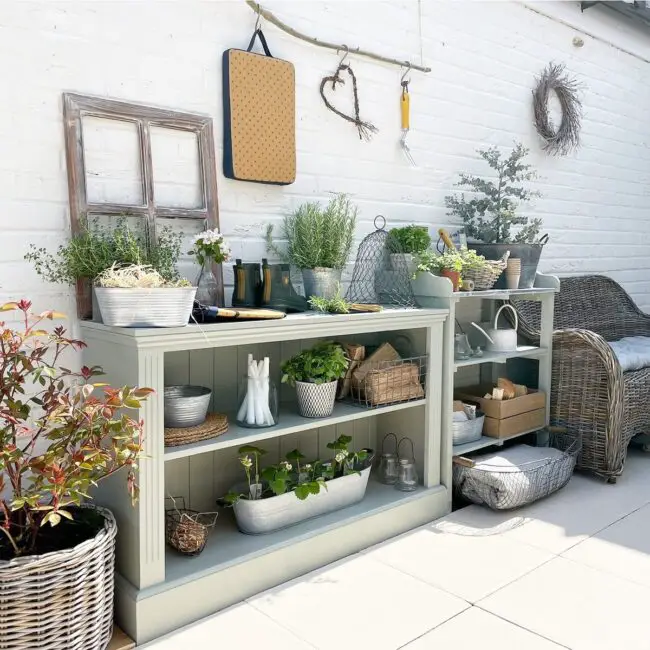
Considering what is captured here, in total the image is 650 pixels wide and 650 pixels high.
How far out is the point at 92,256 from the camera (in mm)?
1997

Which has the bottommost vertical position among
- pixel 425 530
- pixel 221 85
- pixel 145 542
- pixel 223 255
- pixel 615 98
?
pixel 425 530

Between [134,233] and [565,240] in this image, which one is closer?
[134,233]

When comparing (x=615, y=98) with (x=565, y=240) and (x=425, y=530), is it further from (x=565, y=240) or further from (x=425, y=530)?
(x=425, y=530)

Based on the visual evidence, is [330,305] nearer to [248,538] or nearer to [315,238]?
[315,238]

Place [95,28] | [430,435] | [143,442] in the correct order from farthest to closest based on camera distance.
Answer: [430,435]
[95,28]
[143,442]

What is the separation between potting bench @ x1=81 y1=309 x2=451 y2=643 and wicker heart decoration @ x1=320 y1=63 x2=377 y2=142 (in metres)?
0.86

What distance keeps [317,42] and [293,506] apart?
5.92ft

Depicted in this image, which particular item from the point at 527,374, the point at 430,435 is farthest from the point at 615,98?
the point at 430,435

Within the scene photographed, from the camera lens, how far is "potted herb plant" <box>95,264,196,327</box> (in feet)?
6.07

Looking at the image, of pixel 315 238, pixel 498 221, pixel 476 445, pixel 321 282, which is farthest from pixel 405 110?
pixel 476 445

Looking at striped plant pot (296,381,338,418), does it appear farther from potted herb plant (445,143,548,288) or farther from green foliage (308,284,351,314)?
potted herb plant (445,143,548,288)

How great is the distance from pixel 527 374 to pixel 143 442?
7.70 feet

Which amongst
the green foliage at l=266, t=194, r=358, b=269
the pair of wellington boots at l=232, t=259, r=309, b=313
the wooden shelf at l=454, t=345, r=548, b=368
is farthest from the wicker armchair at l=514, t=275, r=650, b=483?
the pair of wellington boots at l=232, t=259, r=309, b=313

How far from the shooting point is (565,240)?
13.1ft
